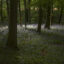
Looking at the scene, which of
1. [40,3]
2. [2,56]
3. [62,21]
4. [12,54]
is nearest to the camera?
[2,56]

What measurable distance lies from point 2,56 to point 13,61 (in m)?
0.89

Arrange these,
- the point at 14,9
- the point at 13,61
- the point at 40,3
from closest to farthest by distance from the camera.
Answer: the point at 13,61 → the point at 14,9 → the point at 40,3

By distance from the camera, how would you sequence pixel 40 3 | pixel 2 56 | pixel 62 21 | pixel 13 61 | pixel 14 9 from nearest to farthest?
pixel 13 61, pixel 2 56, pixel 14 9, pixel 40 3, pixel 62 21

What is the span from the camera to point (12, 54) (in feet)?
32.2

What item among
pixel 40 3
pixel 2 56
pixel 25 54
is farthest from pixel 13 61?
pixel 40 3

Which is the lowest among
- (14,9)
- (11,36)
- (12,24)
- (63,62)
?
(63,62)

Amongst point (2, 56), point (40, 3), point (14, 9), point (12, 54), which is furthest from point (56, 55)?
point (40, 3)

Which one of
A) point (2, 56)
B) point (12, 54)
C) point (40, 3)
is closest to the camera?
point (2, 56)

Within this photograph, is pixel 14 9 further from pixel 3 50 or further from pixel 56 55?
pixel 56 55

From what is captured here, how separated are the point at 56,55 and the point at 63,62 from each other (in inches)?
56.5

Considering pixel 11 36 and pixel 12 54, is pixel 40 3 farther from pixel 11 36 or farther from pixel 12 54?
pixel 12 54

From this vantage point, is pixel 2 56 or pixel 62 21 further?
pixel 62 21

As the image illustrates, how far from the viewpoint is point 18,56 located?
31.5ft

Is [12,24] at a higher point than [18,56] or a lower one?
higher
